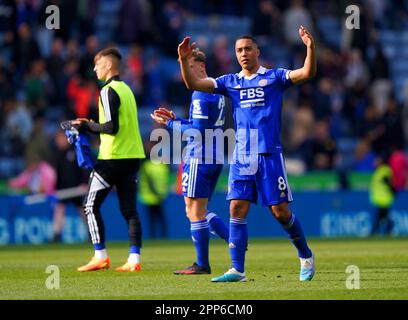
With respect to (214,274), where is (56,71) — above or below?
above

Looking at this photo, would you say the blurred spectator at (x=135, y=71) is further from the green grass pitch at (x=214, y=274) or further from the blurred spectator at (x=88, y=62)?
the green grass pitch at (x=214, y=274)

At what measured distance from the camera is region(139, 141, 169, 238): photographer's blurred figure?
24.9 meters

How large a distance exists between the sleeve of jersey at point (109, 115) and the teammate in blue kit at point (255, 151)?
204 centimetres

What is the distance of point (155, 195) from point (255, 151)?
13.5 metres

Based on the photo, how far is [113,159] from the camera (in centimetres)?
1369

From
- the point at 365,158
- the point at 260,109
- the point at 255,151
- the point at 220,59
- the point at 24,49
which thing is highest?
the point at 24,49

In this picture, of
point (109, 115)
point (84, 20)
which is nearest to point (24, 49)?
point (84, 20)

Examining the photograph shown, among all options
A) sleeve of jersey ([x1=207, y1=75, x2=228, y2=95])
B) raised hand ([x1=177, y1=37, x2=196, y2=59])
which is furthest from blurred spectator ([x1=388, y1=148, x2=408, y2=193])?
raised hand ([x1=177, y1=37, x2=196, y2=59])

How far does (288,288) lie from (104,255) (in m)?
3.38

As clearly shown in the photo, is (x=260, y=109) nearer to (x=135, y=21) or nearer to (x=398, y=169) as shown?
(x=398, y=169)

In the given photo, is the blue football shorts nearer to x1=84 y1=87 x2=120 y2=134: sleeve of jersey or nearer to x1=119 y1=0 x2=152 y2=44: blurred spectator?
x1=84 y1=87 x2=120 y2=134: sleeve of jersey

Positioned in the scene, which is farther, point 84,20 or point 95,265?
point 84,20
